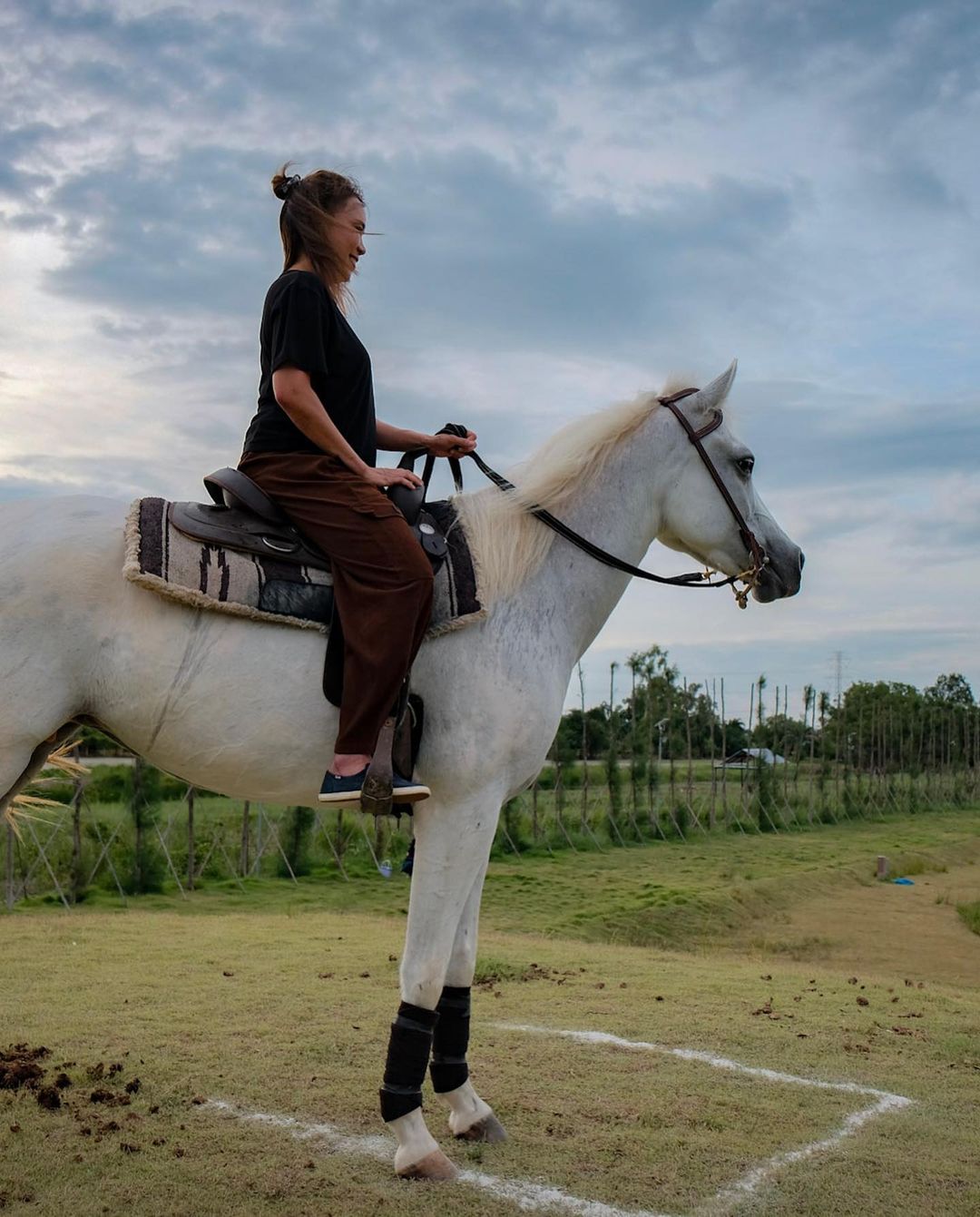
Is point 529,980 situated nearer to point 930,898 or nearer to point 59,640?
point 59,640

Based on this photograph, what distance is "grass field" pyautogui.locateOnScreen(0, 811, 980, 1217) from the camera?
11.0ft

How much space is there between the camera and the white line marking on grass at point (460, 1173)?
3246mm

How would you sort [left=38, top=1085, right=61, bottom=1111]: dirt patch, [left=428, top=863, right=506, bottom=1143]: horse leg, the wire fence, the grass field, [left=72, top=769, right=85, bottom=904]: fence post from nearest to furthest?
the grass field → [left=428, top=863, right=506, bottom=1143]: horse leg → [left=38, top=1085, right=61, bottom=1111]: dirt patch → [left=72, top=769, right=85, bottom=904]: fence post → the wire fence

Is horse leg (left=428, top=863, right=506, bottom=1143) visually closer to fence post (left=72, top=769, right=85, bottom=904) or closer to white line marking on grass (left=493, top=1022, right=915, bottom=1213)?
white line marking on grass (left=493, top=1022, right=915, bottom=1213)

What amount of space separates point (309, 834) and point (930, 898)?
888 centimetres

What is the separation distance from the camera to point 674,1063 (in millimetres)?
4730

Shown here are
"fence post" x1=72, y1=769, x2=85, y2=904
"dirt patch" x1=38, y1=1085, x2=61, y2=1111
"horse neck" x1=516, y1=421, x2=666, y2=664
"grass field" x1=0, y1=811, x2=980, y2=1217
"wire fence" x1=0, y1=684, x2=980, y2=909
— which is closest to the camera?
"grass field" x1=0, y1=811, x2=980, y2=1217

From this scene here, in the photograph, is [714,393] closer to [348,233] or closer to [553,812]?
[348,233]

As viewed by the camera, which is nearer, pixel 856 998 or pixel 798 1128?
pixel 798 1128

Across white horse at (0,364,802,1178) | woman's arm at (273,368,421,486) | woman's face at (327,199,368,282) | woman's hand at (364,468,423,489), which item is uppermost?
woman's face at (327,199,368,282)

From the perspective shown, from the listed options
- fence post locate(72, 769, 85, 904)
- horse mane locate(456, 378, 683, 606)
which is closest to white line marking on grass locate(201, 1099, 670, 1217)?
horse mane locate(456, 378, 683, 606)

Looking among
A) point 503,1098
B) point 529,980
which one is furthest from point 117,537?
point 529,980

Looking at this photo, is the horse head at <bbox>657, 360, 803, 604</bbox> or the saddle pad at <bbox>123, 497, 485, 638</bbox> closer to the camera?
the saddle pad at <bbox>123, 497, 485, 638</bbox>

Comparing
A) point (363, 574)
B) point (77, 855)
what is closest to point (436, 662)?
point (363, 574)
